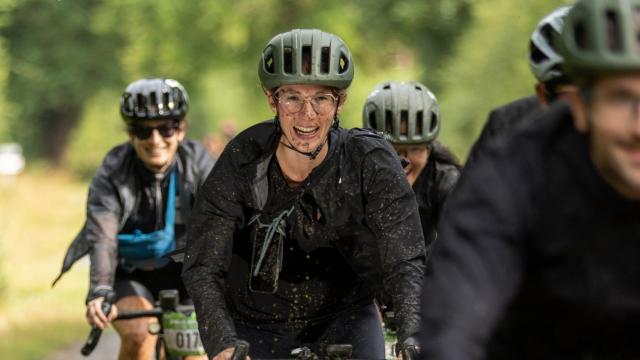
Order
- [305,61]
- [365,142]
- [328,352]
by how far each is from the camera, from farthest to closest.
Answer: [305,61], [365,142], [328,352]

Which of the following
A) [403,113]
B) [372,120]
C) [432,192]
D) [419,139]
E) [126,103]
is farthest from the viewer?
[126,103]

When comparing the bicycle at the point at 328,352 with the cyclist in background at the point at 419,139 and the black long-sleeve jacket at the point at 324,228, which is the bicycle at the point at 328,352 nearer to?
the black long-sleeve jacket at the point at 324,228

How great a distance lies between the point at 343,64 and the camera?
6.31 metres

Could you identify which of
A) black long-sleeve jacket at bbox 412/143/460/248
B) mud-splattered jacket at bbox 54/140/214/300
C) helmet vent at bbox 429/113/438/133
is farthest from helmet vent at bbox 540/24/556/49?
mud-splattered jacket at bbox 54/140/214/300

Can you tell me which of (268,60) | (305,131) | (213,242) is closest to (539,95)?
(305,131)

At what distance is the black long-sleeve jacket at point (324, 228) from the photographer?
562 cm

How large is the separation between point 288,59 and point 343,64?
29cm

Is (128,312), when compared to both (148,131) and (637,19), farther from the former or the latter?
(637,19)

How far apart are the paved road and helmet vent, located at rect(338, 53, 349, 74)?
788cm

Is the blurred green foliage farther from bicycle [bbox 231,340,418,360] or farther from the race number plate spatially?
bicycle [bbox 231,340,418,360]

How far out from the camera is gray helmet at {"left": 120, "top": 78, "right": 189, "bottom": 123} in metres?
9.27

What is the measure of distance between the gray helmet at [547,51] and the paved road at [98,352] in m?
8.36

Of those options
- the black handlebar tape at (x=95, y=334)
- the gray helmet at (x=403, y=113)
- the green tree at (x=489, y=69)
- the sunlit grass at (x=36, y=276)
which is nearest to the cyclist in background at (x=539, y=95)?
the gray helmet at (x=403, y=113)

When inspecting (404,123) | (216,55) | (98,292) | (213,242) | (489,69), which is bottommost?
(98,292)
